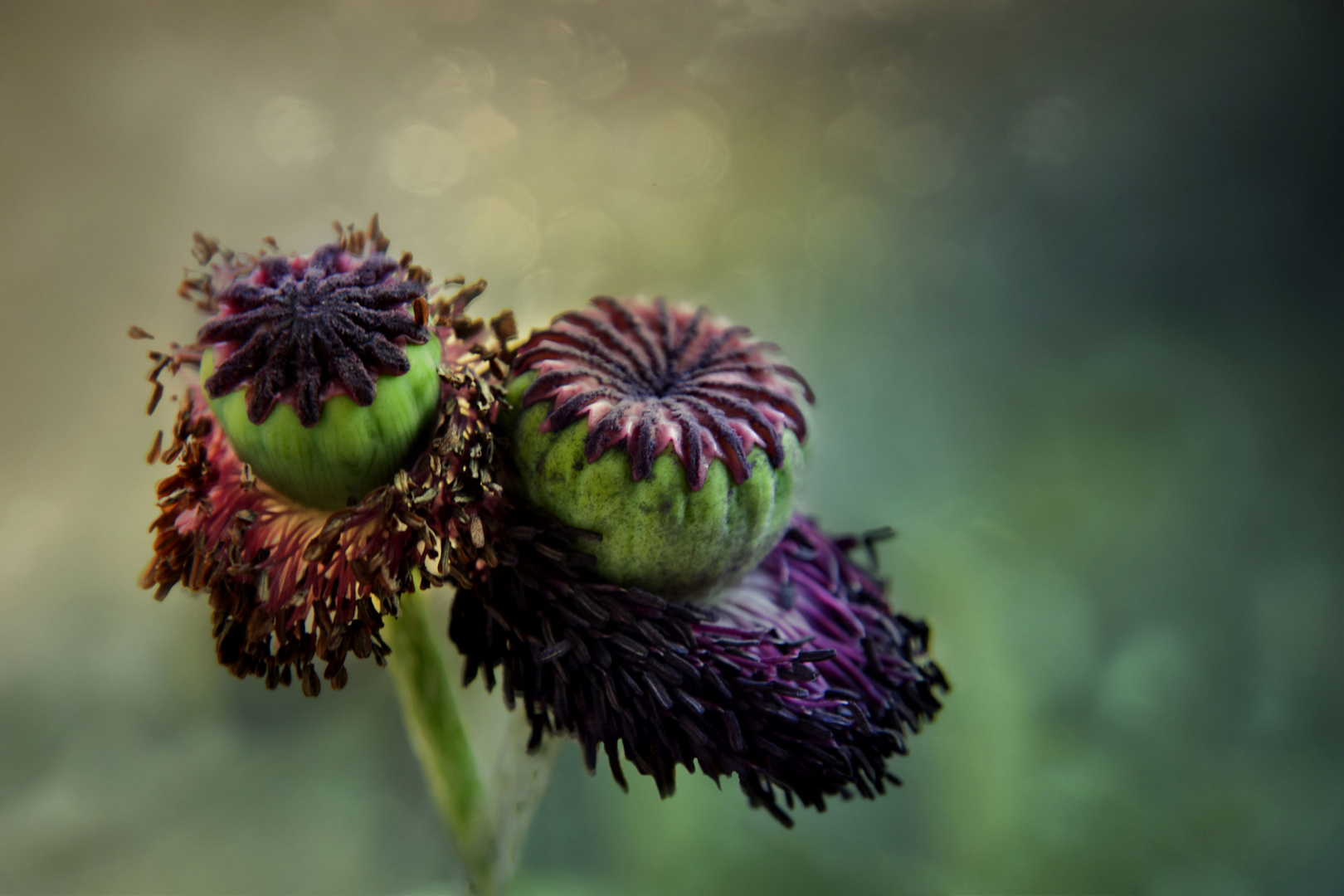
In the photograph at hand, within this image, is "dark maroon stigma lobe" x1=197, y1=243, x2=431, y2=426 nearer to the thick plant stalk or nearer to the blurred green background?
the thick plant stalk

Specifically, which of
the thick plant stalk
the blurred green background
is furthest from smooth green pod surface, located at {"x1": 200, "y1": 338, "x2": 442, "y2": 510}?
the blurred green background

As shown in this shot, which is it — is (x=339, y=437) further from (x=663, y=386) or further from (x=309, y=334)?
(x=663, y=386)

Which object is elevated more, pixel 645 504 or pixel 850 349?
pixel 850 349

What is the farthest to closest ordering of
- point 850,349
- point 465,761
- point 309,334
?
point 850,349 < point 465,761 < point 309,334

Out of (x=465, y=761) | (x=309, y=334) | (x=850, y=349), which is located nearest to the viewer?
(x=309, y=334)

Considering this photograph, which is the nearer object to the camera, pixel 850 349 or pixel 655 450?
pixel 655 450

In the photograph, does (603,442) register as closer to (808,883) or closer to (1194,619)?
(808,883)

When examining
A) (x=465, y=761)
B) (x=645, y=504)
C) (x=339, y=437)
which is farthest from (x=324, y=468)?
(x=465, y=761)
